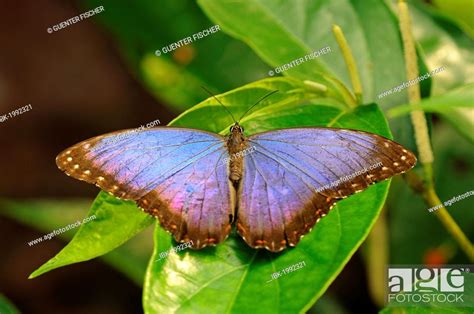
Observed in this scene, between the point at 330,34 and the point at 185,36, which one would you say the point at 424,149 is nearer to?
the point at 330,34

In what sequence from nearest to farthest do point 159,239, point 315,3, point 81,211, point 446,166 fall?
1. point 159,239
2. point 315,3
3. point 446,166
4. point 81,211

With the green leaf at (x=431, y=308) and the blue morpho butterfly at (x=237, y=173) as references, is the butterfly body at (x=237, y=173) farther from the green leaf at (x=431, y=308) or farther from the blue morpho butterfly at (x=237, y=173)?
the green leaf at (x=431, y=308)

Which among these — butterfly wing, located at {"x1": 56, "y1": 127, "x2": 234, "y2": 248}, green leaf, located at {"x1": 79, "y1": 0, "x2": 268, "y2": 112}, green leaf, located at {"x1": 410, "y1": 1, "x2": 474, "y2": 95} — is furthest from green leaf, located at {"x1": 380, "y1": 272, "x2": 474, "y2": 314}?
green leaf, located at {"x1": 79, "y1": 0, "x2": 268, "y2": 112}

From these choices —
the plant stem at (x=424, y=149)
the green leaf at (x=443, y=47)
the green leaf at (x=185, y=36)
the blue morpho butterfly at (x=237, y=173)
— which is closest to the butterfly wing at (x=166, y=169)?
the blue morpho butterfly at (x=237, y=173)

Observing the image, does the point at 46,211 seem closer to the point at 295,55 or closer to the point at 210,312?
the point at 295,55

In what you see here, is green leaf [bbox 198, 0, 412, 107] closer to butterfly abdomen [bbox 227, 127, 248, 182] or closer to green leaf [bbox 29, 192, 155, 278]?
butterfly abdomen [bbox 227, 127, 248, 182]

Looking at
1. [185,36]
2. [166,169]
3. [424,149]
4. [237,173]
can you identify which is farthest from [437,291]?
[185,36]

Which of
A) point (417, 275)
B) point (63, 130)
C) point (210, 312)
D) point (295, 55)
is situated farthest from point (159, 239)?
point (63, 130)

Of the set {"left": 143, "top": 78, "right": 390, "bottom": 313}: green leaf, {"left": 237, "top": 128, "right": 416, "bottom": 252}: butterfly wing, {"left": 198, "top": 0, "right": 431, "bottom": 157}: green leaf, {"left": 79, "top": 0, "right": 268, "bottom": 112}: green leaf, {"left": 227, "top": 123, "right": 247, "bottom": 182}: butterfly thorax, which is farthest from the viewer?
{"left": 79, "top": 0, "right": 268, "bottom": 112}: green leaf
